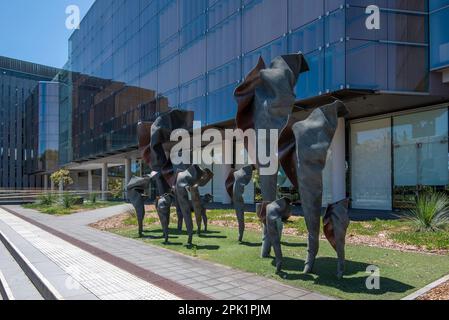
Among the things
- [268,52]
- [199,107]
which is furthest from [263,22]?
[199,107]

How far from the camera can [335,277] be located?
6195 millimetres

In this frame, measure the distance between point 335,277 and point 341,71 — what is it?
1098 cm

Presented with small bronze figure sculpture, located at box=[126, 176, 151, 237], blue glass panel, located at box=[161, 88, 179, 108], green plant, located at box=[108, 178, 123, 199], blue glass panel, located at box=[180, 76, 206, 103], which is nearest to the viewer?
small bronze figure sculpture, located at box=[126, 176, 151, 237]

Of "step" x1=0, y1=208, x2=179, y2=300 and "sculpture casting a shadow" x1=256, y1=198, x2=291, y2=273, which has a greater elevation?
"sculpture casting a shadow" x1=256, y1=198, x2=291, y2=273

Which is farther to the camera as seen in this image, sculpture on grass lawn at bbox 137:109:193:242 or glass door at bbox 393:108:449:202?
glass door at bbox 393:108:449:202

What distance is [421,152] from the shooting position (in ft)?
59.6

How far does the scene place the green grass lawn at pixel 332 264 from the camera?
5617 millimetres

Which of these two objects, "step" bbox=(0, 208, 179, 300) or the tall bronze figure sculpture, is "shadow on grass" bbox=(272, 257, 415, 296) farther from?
"step" bbox=(0, 208, 179, 300)

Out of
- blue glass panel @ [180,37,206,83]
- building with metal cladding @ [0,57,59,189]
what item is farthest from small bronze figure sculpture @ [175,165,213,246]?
building with metal cladding @ [0,57,59,189]

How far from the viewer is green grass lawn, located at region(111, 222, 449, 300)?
5617 millimetres

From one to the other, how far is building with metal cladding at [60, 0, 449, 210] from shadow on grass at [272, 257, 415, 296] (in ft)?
31.4

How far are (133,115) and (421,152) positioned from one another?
24.0 metres

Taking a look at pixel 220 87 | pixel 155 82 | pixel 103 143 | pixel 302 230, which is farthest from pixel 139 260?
pixel 103 143

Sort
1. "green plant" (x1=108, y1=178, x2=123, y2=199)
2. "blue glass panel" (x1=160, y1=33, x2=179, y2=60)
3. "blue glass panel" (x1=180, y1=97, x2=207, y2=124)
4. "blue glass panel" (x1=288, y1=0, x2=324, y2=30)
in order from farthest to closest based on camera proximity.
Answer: "green plant" (x1=108, y1=178, x2=123, y2=199), "blue glass panel" (x1=160, y1=33, x2=179, y2=60), "blue glass panel" (x1=180, y1=97, x2=207, y2=124), "blue glass panel" (x1=288, y1=0, x2=324, y2=30)
